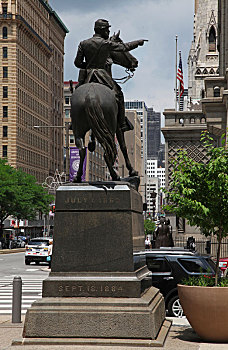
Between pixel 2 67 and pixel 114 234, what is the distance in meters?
107

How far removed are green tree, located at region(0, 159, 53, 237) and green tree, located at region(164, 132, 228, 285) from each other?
64.1 metres

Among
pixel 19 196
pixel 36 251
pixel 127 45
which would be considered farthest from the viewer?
pixel 19 196

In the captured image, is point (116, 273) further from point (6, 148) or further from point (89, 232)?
point (6, 148)

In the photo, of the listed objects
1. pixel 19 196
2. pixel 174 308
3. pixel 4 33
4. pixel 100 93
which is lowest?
pixel 174 308

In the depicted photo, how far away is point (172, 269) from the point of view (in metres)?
15.6

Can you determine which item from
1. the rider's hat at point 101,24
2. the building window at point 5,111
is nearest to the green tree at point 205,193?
the rider's hat at point 101,24

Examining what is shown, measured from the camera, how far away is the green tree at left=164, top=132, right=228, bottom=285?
35.1 ft

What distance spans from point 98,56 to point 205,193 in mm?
2868

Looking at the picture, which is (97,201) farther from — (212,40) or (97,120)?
(212,40)

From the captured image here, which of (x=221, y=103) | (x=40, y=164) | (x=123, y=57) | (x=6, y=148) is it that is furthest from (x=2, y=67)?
(x=123, y=57)

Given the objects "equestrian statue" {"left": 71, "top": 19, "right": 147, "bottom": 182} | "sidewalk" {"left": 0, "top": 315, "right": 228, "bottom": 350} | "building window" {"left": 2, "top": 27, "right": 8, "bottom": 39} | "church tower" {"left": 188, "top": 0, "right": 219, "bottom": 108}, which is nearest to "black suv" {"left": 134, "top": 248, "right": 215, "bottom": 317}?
"sidewalk" {"left": 0, "top": 315, "right": 228, "bottom": 350}

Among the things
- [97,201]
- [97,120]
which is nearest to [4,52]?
[97,120]

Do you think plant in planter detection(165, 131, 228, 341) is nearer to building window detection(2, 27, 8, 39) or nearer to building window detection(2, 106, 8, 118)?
building window detection(2, 106, 8, 118)

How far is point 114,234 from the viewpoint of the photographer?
32.7 ft
